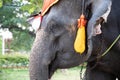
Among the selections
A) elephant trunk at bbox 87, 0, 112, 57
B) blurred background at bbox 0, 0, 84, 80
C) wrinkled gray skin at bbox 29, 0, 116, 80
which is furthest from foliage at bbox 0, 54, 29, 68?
elephant trunk at bbox 87, 0, 112, 57

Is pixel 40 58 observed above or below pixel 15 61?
above

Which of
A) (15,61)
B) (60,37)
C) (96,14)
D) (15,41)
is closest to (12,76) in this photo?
(15,61)

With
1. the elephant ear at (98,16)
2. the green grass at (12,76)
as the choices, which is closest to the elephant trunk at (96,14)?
the elephant ear at (98,16)

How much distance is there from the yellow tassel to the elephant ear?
0.06m

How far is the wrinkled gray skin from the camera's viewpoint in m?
2.31

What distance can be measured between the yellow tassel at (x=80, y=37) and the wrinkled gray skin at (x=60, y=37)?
0.11 ft

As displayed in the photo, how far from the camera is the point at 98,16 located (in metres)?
2.19

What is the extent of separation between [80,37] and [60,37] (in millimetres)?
134

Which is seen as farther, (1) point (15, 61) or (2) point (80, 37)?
(1) point (15, 61)

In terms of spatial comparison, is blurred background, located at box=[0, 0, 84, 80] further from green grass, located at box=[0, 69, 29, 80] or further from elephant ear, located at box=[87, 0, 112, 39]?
elephant ear, located at box=[87, 0, 112, 39]

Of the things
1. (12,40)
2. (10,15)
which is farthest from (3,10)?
(12,40)

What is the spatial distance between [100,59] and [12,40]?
1174 inches

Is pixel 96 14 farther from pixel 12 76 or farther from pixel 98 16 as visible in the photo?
pixel 12 76

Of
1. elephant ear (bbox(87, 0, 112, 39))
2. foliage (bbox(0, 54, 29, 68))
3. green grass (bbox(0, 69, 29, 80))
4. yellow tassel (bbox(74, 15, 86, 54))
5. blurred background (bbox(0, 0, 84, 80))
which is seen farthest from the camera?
foliage (bbox(0, 54, 29, 68))
